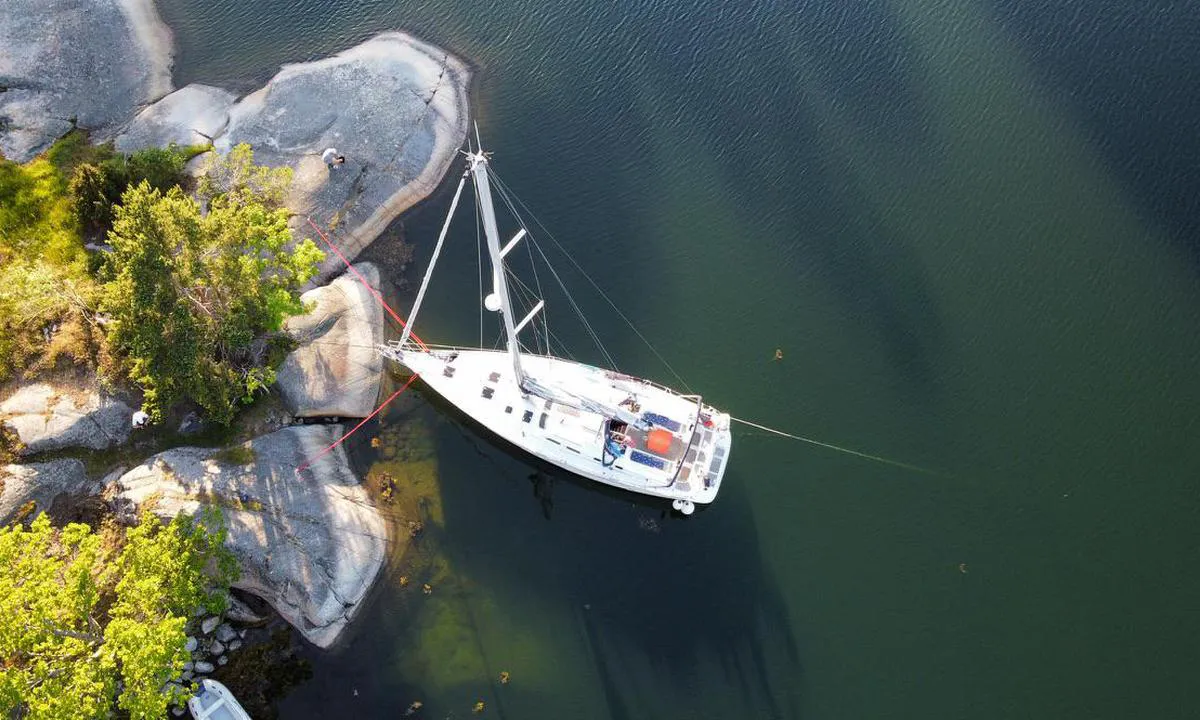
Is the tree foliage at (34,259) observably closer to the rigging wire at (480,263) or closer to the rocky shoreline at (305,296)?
the rocky shoreline at (305,296)

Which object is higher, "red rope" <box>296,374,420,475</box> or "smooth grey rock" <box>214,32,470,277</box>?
"smooth grey rock" <box>214,32,470,277</box>

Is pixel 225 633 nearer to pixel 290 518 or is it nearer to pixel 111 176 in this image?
pixel 290 518

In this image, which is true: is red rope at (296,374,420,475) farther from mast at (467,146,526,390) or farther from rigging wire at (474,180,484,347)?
mast at (467,146,526,390)

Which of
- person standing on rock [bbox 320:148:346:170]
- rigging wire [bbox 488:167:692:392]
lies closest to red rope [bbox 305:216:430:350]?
person standing on rock [bbox 320:148:346:170]

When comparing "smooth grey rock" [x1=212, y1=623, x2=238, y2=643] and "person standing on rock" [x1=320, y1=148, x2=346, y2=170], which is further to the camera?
"person standing on rock" [x1=320, y1=148, x2=346, y2=170]

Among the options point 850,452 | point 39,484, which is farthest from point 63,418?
point 850,452
